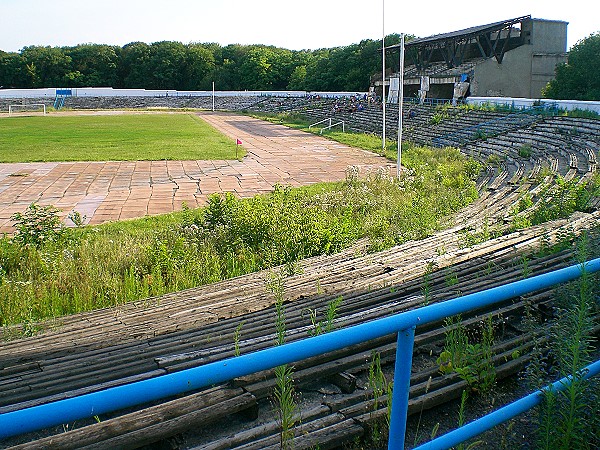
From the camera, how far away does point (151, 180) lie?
69.5 feet

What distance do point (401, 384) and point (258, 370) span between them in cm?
70

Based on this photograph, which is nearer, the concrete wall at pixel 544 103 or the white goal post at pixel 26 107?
the concrete wall at pixel 544 103

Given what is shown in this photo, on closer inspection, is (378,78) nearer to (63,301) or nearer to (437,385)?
(63,301)

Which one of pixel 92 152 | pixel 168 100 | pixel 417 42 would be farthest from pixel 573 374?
pixel 168 100

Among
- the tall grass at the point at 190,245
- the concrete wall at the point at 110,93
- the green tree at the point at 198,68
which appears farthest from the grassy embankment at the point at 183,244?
the green tree at the point at 198,68

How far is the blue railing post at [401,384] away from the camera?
2.32 m

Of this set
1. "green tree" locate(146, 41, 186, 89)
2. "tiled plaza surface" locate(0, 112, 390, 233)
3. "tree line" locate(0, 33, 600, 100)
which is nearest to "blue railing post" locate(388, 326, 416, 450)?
"tiled plaza surface" locate(0, 112, 390, 233)

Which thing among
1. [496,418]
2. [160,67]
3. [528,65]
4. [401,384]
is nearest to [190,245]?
[496,418]

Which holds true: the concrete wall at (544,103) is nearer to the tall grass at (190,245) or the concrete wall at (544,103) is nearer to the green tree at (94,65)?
the tall grass at (190,245)

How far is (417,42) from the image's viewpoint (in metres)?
54.4

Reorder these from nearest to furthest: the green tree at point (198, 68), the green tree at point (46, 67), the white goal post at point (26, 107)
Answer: the white goal post at point (26, 107) < the green tree at point (46, 67) < the green tree at point (198, 68)

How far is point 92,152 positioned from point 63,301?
74.5 ft

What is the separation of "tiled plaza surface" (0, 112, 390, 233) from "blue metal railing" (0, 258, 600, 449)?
13.3 meters

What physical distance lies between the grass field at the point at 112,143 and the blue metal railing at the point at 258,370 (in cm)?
2587
